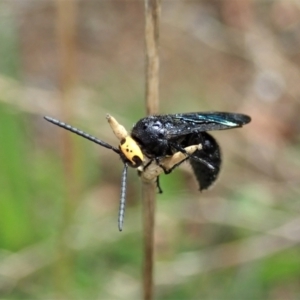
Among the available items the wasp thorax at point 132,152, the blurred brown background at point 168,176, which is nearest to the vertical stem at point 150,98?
the wasp thorax at point 132,152

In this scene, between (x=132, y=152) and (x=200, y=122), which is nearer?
(x=132, y=152)

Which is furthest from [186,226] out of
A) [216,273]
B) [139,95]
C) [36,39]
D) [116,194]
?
[36,39]

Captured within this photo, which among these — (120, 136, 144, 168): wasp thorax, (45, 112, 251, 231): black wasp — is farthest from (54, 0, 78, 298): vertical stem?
(120, 136, 144, 168): wasp thorax

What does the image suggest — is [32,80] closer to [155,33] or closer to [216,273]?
[216,273]

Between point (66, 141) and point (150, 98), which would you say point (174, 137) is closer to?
point (150, 98)

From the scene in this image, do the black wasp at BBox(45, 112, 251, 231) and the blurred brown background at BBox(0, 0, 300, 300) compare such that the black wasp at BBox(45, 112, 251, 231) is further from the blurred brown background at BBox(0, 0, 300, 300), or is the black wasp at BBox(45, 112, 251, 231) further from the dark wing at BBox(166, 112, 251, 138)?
the blurred brown background at BBox(0, 0, 300, 300)

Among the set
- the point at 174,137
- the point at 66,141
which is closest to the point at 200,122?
the point at 174,137
